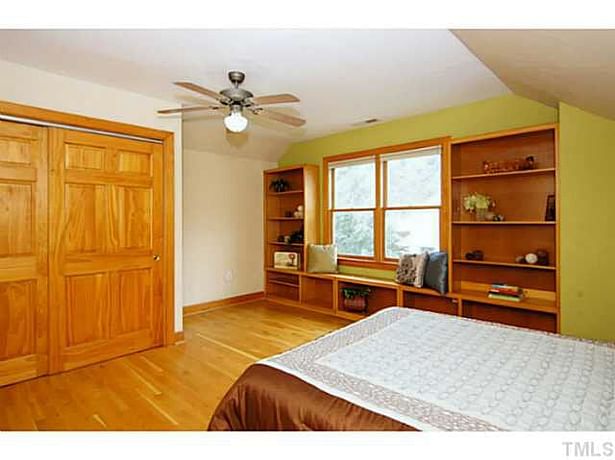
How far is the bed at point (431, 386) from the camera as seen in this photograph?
1.09 metres

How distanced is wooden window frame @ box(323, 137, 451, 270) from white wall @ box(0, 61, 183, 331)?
210cm

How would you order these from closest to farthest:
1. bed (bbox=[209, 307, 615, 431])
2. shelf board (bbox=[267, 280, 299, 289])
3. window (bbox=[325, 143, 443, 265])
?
1. bed (bbox=[209, 307, 615, 431])
2. window (bbox=[325, 143, 443, 265])
3. shelf board (bbox=[267, 280, 299, 289])

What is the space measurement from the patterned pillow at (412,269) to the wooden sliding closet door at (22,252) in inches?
130

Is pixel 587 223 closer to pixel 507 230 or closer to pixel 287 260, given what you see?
pixel 507 230

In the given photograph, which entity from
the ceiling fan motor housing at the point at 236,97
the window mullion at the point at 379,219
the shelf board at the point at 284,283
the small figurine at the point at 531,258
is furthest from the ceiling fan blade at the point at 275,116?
the shelf board at the point at 284,283

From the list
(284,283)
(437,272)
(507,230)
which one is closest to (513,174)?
(507,230)

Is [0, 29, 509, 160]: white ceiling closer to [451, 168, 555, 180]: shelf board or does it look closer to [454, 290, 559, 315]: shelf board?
[451, 168, 555, 180]: shelf board

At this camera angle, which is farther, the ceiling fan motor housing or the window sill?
the window sill

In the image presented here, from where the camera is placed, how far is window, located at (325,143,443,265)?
3953 mm

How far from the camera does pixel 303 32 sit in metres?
2.12

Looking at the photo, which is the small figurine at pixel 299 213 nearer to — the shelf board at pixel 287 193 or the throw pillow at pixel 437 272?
the shelf board at pixel 287 193

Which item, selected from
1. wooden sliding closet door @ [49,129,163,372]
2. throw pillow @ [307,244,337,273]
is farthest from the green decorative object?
wooden sliding closet door @ [49,129,163,372]

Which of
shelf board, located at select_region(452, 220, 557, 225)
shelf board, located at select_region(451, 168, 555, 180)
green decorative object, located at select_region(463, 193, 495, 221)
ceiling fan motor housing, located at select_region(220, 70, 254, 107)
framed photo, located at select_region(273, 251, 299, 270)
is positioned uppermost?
ceiling fan motor housing, located at select_region(220, 70, 254, 107)

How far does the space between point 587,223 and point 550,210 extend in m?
0.42
